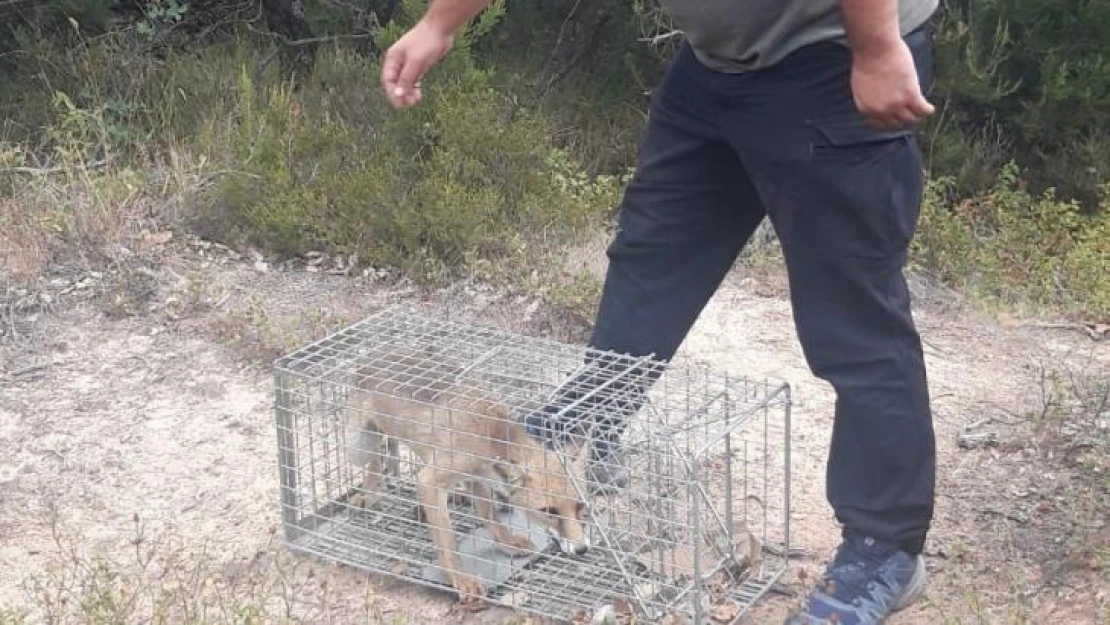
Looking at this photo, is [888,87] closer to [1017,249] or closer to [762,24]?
[762,24]

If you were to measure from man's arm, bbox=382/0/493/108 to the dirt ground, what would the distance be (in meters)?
1.04

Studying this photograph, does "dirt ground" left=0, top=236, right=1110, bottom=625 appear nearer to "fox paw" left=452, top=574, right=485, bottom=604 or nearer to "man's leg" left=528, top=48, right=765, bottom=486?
"fox paw" left=452, top=574, right=485, bottom=604

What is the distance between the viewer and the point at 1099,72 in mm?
7234

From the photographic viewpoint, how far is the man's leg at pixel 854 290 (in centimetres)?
254

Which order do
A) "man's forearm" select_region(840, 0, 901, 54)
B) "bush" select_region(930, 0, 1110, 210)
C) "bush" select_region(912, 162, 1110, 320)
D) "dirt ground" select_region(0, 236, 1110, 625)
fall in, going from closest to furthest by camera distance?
1. "man's forearm" select_region(840, 0, 901, 54)
2. "dirt ground" select_region(0, 236, 1110, 625)
3. "bush" select_region(912, 162, 1110, 320)
4. "bush" select_region(930, 0, 1110, 210)

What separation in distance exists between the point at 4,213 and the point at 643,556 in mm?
3356

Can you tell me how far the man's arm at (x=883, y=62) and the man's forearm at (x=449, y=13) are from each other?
2.83ft

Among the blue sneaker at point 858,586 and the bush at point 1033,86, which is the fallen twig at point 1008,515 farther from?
the bush at point 1033,86

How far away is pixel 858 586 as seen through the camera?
9.23 feet

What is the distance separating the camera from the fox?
291 cm

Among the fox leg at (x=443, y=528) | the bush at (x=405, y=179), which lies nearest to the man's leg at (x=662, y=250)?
the fox leg at (x=443, y=528)

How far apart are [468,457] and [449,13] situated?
926 millimetres

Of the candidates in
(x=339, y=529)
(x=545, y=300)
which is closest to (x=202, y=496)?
(x=339, y=529)

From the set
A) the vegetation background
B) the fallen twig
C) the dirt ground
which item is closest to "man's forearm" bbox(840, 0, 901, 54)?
the dirt ground
